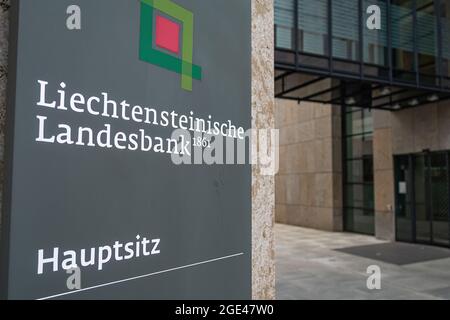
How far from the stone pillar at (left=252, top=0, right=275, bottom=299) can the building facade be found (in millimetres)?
6299

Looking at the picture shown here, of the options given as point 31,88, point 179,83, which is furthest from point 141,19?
point 31,88

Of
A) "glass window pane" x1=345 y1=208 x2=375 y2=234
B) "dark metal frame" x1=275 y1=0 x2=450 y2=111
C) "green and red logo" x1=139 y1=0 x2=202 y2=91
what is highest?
"dark metal frame" x1=275 y1=0 x2=450 y2=111

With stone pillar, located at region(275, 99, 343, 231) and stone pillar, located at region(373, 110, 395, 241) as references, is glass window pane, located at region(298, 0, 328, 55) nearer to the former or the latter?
stone pillar, located at region(373, 110, 395, 241)

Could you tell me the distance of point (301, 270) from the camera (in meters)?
9.73

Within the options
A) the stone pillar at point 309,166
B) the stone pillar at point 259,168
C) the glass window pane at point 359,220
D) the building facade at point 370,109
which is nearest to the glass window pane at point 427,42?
the building facade at point 370,109

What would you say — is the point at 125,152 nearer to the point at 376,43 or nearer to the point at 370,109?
the point at 376,43

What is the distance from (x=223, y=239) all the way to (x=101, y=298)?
3.20 feet

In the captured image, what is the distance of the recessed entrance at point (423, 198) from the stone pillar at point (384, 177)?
226mm

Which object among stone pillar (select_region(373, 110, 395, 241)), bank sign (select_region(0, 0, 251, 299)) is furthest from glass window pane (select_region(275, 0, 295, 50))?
bank sign (select_region(0, 0, 251, 299))

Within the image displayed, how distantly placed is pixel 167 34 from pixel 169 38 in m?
0.03

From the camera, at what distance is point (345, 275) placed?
364 inches

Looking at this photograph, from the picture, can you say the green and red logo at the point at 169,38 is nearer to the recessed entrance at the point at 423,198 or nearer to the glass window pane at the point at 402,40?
the glass window pane at the point at 402,40

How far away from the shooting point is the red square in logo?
234 centimetres

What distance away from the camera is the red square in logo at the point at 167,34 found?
2.34 m
